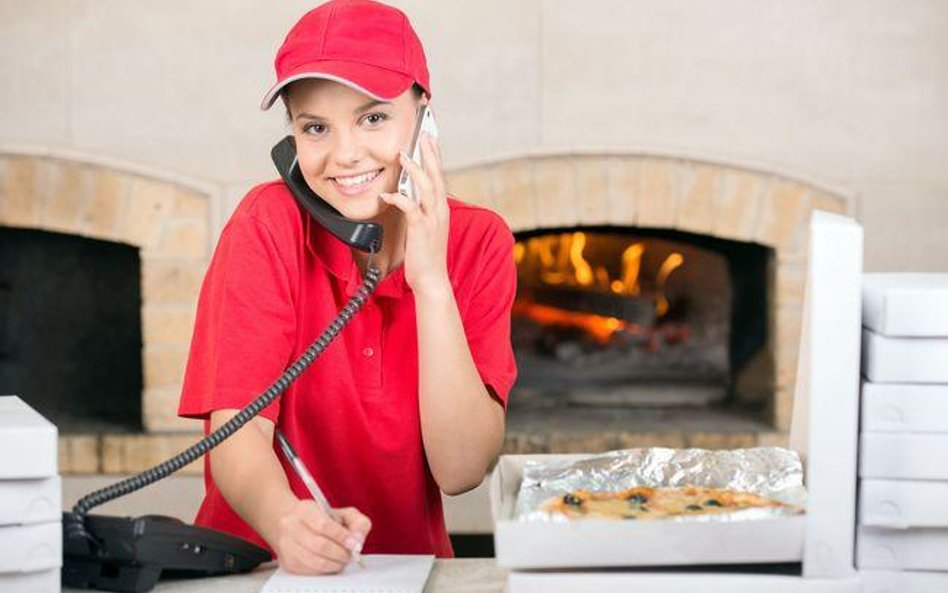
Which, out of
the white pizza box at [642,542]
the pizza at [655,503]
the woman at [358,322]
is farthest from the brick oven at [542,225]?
the white pizza box at [642,542]

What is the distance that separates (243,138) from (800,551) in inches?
96.3

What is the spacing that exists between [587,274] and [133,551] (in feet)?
8.80

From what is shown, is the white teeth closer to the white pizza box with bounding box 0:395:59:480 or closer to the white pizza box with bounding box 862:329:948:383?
the white pizza box with bounding box 0:395:59:480

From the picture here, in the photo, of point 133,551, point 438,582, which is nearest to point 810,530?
point 438,582

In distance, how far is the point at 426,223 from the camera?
1.53m

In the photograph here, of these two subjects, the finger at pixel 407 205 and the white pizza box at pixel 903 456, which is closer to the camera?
the white pizza box at pixel 903 456

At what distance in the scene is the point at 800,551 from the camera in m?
1.19

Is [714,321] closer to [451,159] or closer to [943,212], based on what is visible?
[943,212]

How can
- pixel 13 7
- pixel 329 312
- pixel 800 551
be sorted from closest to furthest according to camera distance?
pixel 800 551
pixel 329 312
pixel 13 7

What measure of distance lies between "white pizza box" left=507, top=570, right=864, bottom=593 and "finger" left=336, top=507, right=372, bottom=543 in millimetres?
230

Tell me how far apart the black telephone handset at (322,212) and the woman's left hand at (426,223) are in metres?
0.06

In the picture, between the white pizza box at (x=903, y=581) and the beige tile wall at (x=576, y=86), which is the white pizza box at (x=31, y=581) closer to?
the white pizza box at (x=903, y=581)

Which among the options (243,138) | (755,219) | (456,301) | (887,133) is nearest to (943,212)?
(887,133)

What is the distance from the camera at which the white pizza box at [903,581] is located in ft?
4.05
